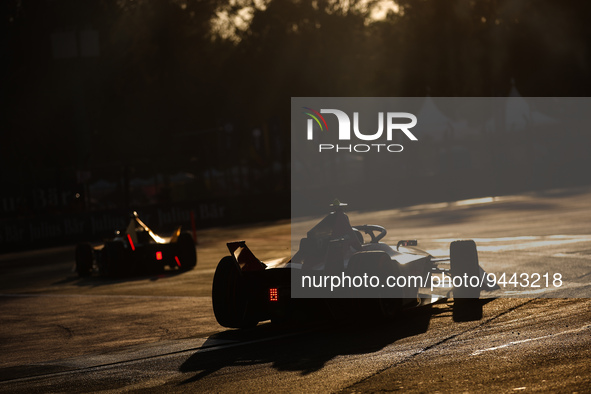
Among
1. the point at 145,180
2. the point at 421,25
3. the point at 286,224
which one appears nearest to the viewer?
the point at 286,224

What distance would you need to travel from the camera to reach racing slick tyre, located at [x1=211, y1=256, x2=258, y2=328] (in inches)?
404

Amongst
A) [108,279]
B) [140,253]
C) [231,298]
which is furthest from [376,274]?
[108,279]

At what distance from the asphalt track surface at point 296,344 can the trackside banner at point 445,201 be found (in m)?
0.44

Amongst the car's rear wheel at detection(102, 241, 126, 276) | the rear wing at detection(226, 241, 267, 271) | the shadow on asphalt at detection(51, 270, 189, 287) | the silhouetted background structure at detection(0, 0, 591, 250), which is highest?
the silhouetted background structure at detection(0, 0, 591, 250)

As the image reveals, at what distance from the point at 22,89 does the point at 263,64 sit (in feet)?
68.5

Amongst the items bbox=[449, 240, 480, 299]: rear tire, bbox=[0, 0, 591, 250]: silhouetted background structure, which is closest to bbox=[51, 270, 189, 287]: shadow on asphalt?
bbox=[449, 240, 480, 299]: rear tire

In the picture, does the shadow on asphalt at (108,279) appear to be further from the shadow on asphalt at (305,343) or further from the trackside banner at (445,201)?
the shadow on asphalt at (305,343)

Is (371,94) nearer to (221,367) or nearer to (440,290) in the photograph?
(440,290)

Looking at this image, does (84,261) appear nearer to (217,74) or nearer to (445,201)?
(445,201)

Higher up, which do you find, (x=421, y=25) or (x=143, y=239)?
(x=421, y=25)

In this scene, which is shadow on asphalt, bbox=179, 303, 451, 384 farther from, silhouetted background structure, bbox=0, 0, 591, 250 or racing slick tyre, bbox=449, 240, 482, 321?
silhouetted background structure, bbox=0, 0, 591, 250

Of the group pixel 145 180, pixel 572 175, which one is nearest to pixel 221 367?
pixel 145 180

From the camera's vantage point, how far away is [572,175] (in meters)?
49.5

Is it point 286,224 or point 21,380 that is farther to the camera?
point 286,224
